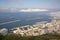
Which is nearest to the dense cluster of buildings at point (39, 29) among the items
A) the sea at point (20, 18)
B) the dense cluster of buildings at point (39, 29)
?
the dense cluster of buildings at point (39, 29)

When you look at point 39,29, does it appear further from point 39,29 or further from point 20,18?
point 20,18

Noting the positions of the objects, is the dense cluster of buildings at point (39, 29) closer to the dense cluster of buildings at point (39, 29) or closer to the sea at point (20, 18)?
the dense cluster of buildings at point (39, 29)

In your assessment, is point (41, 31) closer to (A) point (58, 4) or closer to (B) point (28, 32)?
(B) point (28, 32)

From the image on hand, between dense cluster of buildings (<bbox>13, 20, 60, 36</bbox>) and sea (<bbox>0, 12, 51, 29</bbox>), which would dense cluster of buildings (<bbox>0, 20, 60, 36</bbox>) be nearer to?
dense cluster of buildings (<bbox>13, 20, 60, 36</bbox>)

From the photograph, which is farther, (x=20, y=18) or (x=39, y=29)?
(x=20, y=18)

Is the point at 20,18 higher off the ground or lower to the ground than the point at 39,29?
higher

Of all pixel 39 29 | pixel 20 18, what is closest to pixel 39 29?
pixel 39 29

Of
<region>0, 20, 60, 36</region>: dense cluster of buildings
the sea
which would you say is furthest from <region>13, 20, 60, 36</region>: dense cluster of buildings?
the sea
